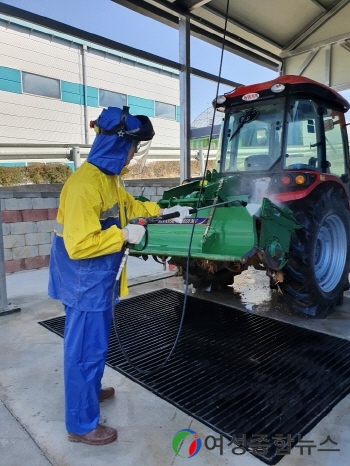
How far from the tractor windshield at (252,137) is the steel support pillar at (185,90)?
5.60 feet

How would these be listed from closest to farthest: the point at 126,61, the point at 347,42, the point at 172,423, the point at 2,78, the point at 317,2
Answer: the point at 172,423 → the point at 317,2 → the point at 347,42 → the point at 2,78 → the point at 126,61

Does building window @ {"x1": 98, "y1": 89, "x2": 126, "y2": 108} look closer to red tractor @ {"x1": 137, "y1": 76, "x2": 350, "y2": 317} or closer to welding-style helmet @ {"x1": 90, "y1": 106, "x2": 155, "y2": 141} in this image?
red tractor @ {"x1": 137, "y1": 76, "x2": 350, "y2": 317}

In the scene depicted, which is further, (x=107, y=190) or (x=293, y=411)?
(x=293, y=411)

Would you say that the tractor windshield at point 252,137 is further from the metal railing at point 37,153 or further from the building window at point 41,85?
the building window at point 41,85

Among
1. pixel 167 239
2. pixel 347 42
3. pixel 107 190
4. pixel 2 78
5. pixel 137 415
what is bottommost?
pixel 137 415

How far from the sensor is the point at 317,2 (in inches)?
241

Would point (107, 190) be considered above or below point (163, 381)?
above

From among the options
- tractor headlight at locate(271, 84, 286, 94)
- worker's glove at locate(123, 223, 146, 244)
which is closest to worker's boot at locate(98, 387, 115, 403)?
worker's glove at locate(123, 223, 146, 244)

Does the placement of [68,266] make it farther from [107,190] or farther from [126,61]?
[126,61]

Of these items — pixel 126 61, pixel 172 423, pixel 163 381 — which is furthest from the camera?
pixel 126 61


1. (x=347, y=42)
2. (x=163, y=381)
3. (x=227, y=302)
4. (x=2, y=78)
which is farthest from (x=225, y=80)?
(x=2, y=78)

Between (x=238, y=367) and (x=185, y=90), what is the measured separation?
424 centimetres

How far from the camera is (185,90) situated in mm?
5500

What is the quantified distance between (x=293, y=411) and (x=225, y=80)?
5.69 metres
